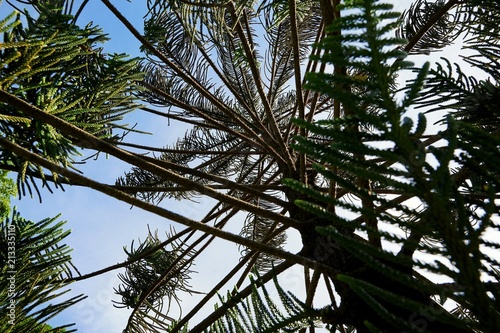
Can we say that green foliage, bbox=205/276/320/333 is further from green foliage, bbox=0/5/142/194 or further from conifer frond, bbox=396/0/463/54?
conifer frond, bbox=396/0/463/54

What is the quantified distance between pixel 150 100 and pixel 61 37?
2.15m

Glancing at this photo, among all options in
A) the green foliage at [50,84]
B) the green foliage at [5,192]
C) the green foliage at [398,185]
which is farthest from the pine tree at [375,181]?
the green foliage at [5,192]

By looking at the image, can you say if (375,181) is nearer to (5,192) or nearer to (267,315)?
(267,315)

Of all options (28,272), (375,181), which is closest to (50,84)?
(28,272)

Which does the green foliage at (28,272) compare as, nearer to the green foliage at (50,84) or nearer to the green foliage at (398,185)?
the green foliage at (50,84)

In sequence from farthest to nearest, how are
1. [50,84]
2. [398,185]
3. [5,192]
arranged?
[5,192], [50,84], [398,185]

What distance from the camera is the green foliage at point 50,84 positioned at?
166cm

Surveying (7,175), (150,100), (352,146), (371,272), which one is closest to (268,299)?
(371,272)

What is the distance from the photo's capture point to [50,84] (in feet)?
5.90

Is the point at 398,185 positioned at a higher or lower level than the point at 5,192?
lower

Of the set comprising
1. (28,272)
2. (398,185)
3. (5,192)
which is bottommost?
(398,185)

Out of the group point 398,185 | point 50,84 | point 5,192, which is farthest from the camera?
point 5,192

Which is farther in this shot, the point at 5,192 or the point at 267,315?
the point at 5,192

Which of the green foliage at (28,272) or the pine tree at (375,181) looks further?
the green foliage at (28,272)
